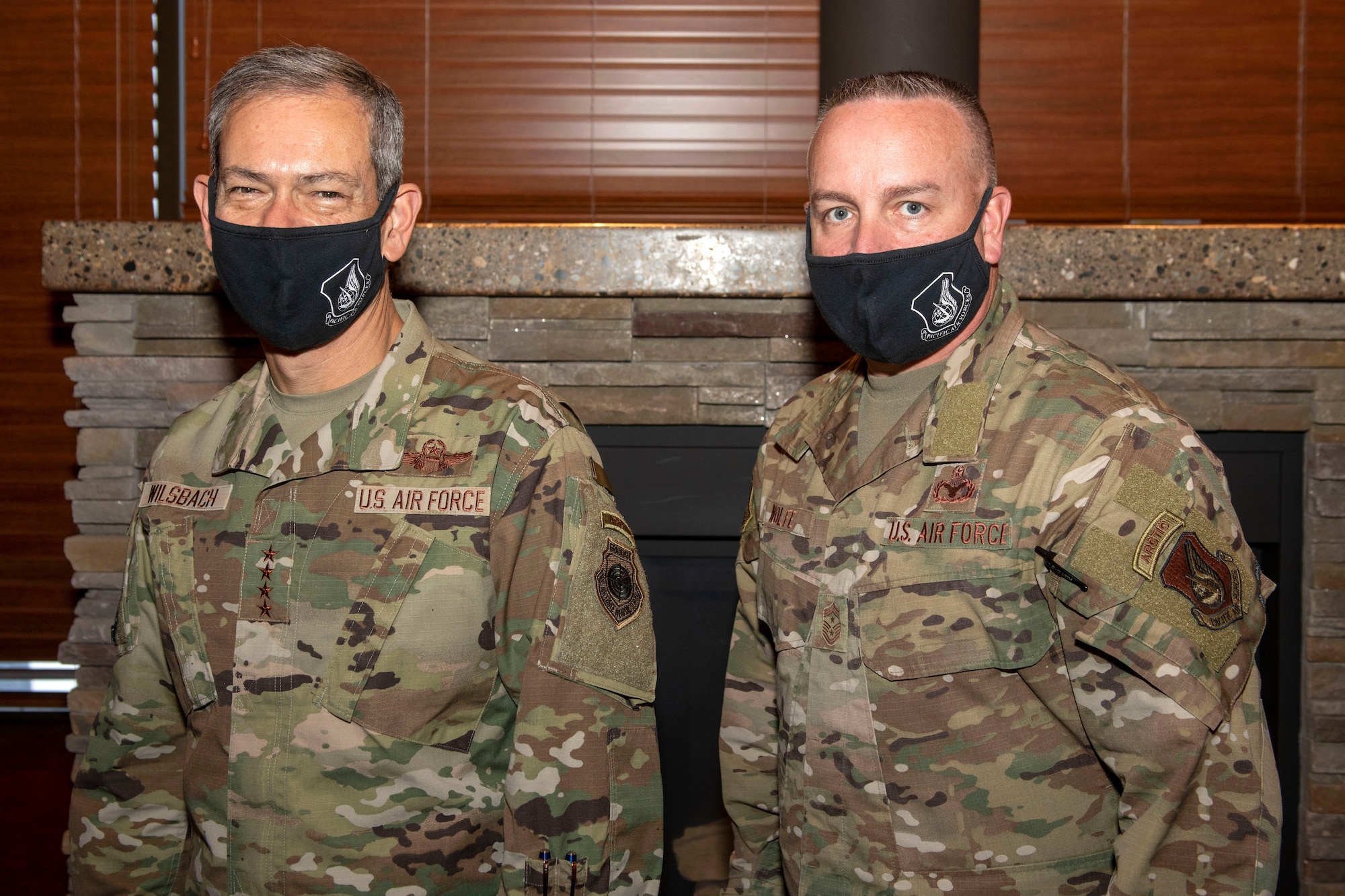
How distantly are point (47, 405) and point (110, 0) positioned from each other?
132cm

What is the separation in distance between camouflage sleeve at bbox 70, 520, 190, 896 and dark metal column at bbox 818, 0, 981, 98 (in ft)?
5.21

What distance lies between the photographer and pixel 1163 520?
112 centimetres

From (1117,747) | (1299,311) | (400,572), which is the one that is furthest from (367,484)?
(1299,311)

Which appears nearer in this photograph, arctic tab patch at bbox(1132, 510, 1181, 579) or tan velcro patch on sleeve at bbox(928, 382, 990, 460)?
arctic tab patch at bbox(1132, 510, 1181, 579)

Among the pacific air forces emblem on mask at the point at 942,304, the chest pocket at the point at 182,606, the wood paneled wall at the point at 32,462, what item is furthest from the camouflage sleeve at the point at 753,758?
the wood paneled wall at the point at 32,462

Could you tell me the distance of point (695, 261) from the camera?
207 cm

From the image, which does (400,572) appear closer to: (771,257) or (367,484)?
(367,484)

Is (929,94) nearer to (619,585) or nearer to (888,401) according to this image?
(888,401)

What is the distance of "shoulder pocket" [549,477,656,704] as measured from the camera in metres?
1.19

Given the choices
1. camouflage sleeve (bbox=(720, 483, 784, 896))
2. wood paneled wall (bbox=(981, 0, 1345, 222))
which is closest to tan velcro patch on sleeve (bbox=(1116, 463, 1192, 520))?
camouflage sleeve (bbox=(720, 483, 784, 896))

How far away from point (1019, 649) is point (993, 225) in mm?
589

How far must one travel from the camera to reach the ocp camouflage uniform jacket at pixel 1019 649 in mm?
1104

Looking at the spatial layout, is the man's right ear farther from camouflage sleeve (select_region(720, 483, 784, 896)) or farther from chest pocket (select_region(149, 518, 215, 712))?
camouflage sleeve (select_region(720, 483, 784, 896))

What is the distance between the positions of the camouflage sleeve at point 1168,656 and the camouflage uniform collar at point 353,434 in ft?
2.85
